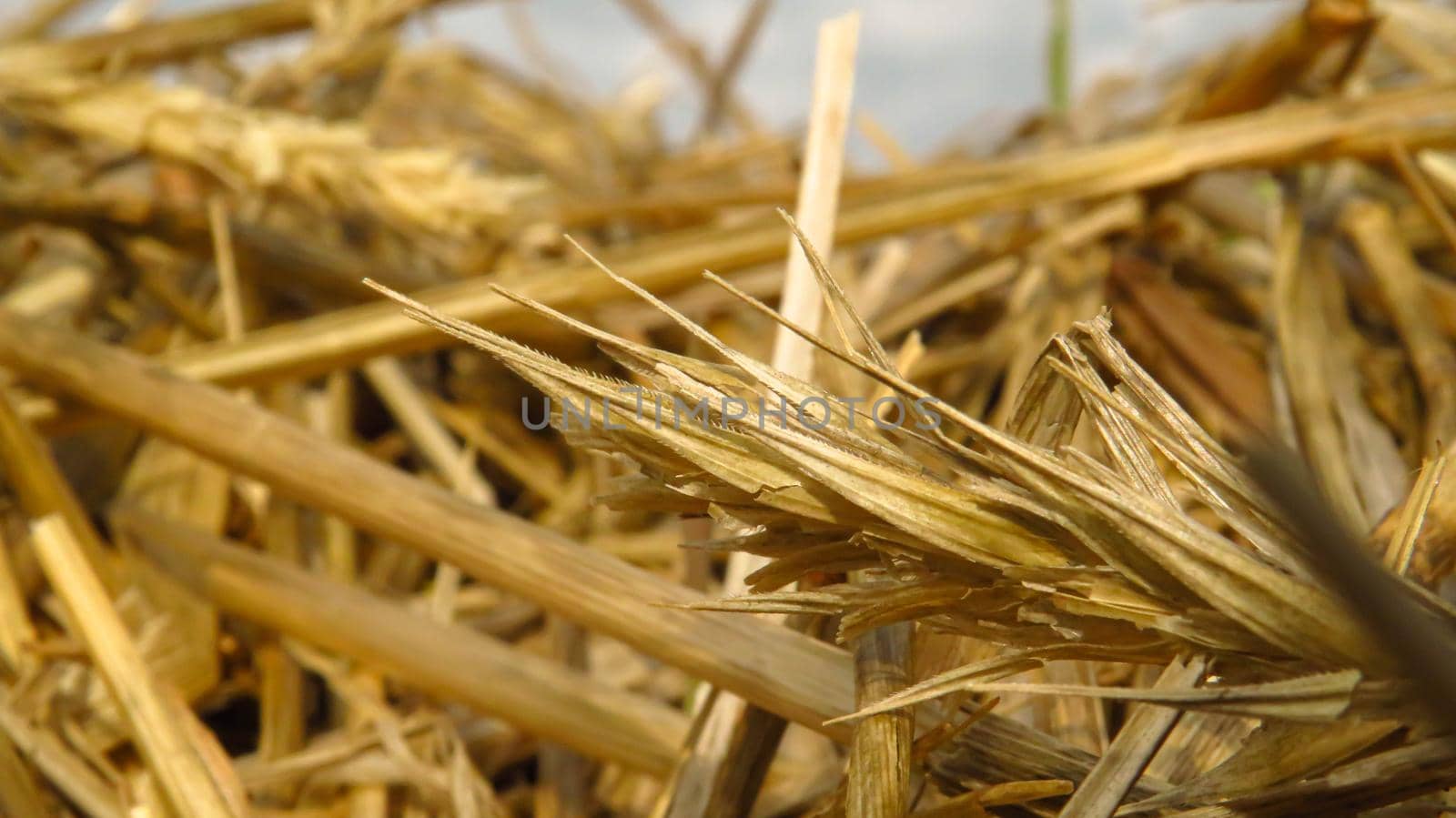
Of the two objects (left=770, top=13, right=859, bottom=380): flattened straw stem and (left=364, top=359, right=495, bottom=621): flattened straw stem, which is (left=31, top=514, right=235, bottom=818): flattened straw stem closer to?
(left=364, top=359, right=495, bottom=621): flattened straw stem

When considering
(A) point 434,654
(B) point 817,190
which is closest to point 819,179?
(B) point 817,190

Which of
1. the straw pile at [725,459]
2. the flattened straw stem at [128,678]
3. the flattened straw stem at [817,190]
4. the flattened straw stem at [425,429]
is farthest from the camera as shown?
the flattened straw stem at [425,429]

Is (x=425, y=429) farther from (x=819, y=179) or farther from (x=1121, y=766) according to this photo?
(x=1121, y=766)

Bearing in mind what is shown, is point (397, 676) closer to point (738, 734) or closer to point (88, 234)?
point (738, 734)

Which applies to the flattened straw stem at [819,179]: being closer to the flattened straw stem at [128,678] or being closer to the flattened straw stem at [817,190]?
the flattened straw stem at [817,190]

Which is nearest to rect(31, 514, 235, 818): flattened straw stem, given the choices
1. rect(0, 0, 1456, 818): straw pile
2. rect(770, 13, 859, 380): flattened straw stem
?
rect(0, 0, 1456, 818): straw pile

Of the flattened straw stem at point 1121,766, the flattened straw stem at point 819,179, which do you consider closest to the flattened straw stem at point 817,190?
the flattened straw stem at point 819,179

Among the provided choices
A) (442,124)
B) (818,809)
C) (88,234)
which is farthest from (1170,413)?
(442,124)

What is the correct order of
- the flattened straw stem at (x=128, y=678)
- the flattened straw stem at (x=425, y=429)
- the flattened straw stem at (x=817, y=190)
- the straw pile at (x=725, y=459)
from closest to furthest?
1. the straw pile at (x=725, y=459)
2. the flattened straw stem at (x=128, y=678)
3. the flattened straw stem at (x=817, y=190)
4. the flattened straw stem at (x=425, y=429)
